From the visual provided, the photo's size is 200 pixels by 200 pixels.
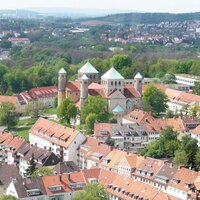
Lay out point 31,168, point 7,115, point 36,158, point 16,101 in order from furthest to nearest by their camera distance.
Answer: point 16,101
point 7,115
point 36,158
point 31,168

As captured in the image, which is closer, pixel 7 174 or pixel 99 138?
pixel 7 174

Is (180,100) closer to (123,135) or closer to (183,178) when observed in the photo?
(123,135)

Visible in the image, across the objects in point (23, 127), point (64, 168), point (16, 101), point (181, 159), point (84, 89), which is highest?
point (181, 159)

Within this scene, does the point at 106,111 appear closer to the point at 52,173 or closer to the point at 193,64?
the point at 52,173

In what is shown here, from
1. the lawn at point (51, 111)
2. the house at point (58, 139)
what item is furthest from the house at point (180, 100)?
the house at point (58, 139)

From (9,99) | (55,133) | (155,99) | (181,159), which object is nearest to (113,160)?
(181,159)

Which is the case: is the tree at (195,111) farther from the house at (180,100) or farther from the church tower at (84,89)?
the church tower at (84,89)

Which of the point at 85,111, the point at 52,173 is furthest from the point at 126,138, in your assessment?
the point at 52,173
